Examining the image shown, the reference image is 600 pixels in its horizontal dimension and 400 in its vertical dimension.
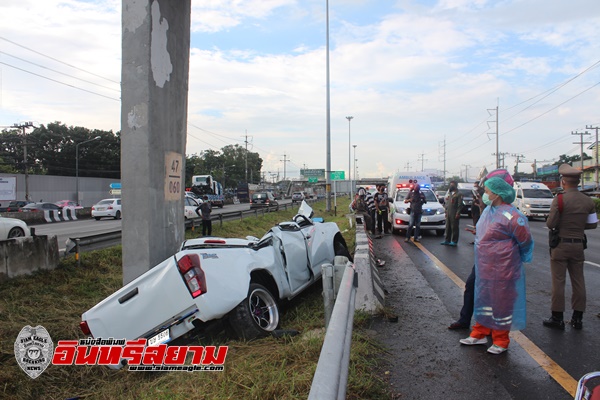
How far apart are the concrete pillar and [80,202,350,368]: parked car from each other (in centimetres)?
113

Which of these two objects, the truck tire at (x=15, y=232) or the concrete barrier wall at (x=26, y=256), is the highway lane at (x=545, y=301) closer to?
the concrete barrier wall at (x=26, y=256)

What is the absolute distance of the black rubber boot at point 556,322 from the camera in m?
4.50

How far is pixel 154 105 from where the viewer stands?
527 cm

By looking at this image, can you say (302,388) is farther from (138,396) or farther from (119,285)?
(119,285)

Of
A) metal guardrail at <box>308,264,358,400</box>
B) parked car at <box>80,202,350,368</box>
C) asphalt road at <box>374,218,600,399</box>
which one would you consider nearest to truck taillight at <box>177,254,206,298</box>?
parked car at <box>80,202,350,368</box>

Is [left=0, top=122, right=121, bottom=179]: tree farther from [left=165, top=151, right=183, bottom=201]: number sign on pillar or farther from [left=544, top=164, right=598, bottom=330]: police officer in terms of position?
[left=544, top=164, right=598, bottom=330]: police officer

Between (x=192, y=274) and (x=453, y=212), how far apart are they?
9.20 metres

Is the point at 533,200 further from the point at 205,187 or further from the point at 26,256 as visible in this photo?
the point at 205,187

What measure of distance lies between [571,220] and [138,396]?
4783mm

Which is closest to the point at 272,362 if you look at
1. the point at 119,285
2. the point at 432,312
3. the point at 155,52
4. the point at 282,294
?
the point at 282,294

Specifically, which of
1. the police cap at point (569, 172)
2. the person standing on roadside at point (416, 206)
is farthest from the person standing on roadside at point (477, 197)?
the person standing on roadside at point (416, 206)

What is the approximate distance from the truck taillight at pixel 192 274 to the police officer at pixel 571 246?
12.4 ft

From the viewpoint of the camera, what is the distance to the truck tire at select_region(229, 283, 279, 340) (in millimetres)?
4148

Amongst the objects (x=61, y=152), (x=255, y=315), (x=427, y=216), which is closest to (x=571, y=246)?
(x=255, y=315)
